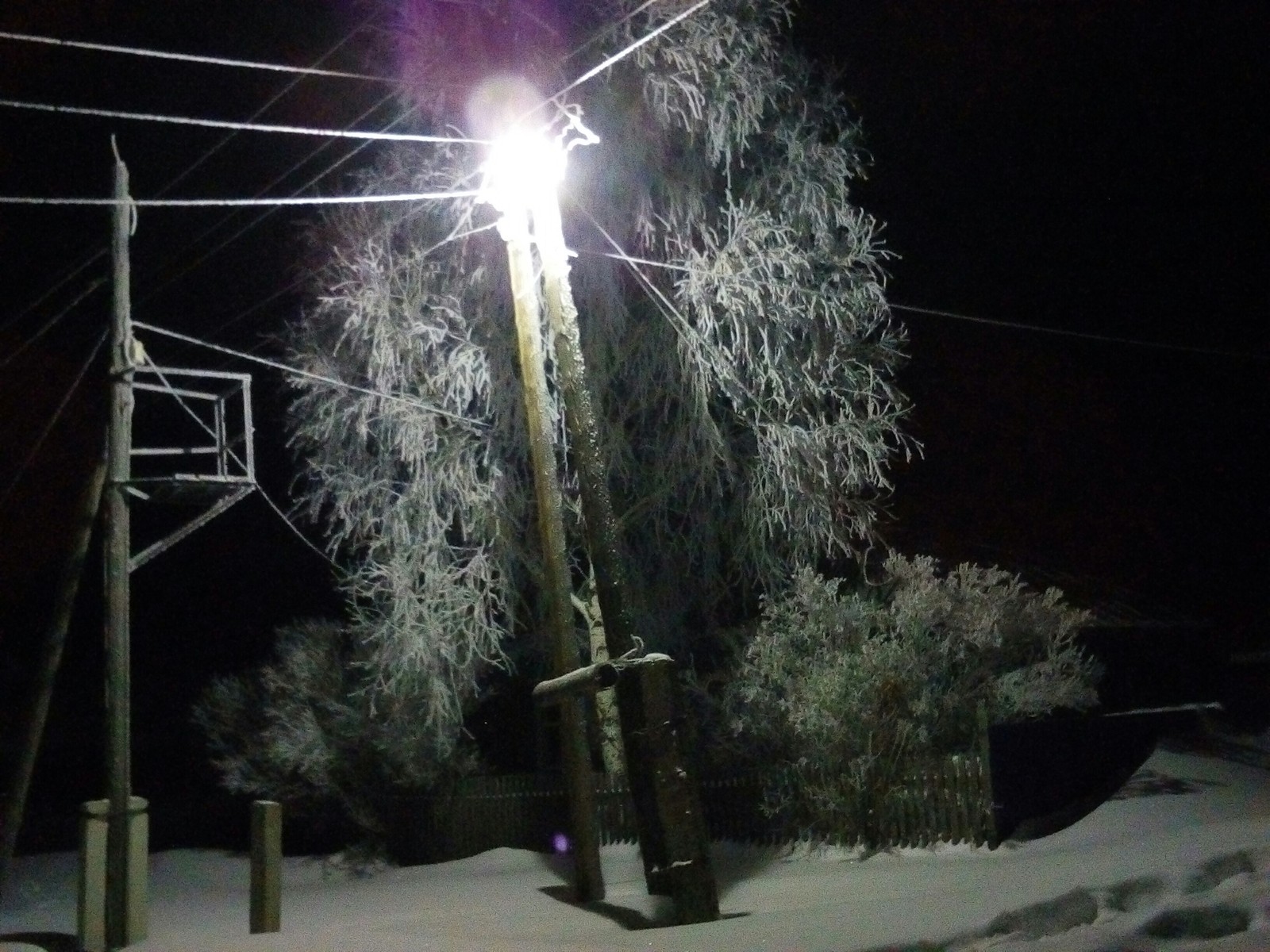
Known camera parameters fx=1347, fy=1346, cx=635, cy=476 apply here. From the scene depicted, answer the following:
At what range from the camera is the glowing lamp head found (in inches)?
481

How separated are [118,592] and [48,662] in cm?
230

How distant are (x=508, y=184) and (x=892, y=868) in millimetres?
7545

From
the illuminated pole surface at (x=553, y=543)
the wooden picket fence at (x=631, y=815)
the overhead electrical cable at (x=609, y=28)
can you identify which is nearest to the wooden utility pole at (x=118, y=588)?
the illuminated pole surface at (x=553, y=543)

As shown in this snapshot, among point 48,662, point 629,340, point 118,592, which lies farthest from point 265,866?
point 629,340

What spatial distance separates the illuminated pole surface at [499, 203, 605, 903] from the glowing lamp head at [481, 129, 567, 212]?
124mm

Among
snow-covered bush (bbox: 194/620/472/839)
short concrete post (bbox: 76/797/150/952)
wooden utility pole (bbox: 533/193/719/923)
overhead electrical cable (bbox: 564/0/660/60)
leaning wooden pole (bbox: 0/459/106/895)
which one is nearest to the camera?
wooden utility pole (bbox: 533/193/719/923)

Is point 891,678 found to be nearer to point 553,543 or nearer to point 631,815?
point 553,543

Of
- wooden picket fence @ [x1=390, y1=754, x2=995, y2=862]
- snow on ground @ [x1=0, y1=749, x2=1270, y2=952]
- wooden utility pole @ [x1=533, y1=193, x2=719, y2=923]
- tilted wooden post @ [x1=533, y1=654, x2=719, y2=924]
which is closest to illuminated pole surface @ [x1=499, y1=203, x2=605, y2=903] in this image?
snow on ground @ [x1=0, y1=749, x2=1270, y2=952]

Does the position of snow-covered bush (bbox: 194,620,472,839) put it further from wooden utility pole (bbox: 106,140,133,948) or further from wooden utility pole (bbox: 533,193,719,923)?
wooden utility pole (bbox: 533,193,719,923)

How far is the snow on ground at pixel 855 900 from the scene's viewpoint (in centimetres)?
837

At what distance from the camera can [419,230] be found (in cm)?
1778

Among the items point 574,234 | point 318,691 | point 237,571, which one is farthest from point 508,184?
point 237,571

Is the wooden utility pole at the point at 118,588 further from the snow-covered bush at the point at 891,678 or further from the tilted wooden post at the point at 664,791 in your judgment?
the snow-covered bush at the point at 891,678

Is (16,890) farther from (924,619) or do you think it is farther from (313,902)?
(924,619)
